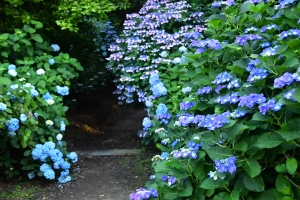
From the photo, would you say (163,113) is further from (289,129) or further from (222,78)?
(289,129)

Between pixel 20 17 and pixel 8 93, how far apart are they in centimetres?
173

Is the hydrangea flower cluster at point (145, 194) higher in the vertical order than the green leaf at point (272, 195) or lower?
lower

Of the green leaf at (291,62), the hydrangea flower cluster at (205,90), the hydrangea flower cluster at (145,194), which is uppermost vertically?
the green leaf at (291,62)

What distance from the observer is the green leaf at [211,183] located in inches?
78.7

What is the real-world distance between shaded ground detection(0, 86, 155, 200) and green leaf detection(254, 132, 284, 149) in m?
1.96

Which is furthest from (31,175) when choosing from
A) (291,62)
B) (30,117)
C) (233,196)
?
(291,62)

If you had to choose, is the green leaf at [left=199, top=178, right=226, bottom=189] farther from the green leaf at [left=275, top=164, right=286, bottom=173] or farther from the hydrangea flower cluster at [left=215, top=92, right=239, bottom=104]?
the hydrangea flower cluster at [left=215, top=92, right=239, bottom=104]

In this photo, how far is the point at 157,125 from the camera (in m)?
4.11

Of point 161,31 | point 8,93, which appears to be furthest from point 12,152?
point 161,31

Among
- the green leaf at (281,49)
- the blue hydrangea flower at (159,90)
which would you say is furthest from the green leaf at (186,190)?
the blue hydrangea flower at (159,90)

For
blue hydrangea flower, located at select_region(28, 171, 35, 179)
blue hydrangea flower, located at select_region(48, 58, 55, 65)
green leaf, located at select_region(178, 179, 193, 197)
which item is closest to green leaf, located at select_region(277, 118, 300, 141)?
green leaf, located at select_region(178, 179, 193, 197)

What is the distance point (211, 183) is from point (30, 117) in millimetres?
2185

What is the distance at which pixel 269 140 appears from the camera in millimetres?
1862

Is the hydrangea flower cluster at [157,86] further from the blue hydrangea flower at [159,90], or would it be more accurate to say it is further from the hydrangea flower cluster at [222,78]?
the hydrangea flower cluster at [222,78]
